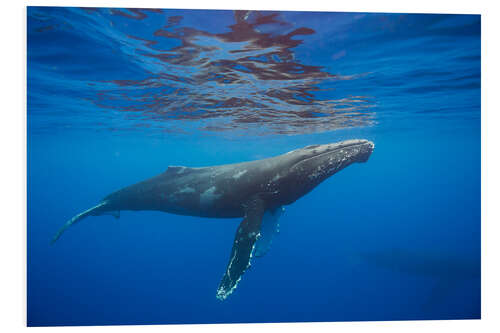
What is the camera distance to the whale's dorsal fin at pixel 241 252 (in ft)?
18.6

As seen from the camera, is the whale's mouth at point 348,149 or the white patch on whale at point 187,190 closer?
the whale's mouth at point 348,149

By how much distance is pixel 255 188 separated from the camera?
22.7 ft

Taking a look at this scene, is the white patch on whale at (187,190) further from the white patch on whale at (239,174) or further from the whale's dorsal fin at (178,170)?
the white patch on whale at (239,174)

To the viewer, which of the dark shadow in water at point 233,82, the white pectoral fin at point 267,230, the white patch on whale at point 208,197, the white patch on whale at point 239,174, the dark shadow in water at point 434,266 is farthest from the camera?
the dark shadow in water at point 434,266

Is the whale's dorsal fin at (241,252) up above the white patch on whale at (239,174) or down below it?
below

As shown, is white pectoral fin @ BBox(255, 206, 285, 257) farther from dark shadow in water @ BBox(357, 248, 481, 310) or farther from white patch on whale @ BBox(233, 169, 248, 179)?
dark shadow in water @ BBox(357, 248, 481, 310)

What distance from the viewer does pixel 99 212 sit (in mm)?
9742

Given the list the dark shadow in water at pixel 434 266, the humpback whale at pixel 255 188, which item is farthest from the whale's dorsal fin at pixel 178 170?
the dark shadow in water at pixel 434 266

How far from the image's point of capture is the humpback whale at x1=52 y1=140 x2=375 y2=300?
241 inches

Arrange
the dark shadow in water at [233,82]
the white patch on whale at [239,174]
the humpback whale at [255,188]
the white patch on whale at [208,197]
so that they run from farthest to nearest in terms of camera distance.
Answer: the white patch on whale at [208,197] → the white patch on whale at [239,174] → the dark shadow in water at [233,82] → the humpback whale at [255,188]

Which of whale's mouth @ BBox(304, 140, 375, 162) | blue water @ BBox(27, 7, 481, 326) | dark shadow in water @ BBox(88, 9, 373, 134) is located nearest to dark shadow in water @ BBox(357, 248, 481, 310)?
blue water @ BBox(27, 7, 481, 326)

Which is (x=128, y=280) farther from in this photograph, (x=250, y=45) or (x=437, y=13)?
(x=437, y=13)
